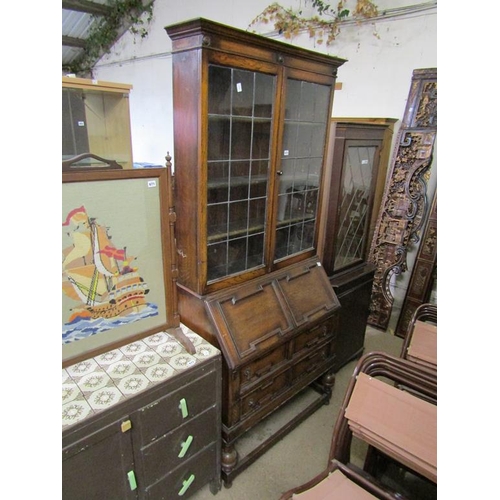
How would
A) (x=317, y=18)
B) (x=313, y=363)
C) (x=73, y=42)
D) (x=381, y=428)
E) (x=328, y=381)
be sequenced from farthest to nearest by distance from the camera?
(x=73, y=42)
(x=317, y=18)
(x=328, y=381)
(x=313, y=363)
(x=381, y=428)

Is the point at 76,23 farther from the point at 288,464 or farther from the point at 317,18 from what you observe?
the point at 288,464

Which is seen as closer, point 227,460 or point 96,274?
point 96,274

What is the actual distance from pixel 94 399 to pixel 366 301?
6.24ft

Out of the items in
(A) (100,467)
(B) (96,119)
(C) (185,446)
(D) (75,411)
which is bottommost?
(C) (185,446)

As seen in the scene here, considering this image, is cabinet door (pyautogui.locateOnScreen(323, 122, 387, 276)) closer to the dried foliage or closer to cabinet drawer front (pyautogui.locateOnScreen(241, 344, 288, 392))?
cabinet drawer front (pyautogui.locateOnScreen(241, 344, 288, 392))

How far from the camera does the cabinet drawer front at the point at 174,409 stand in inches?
48.0

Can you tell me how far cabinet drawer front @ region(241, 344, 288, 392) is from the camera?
158 cm

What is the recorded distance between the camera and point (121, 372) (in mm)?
1265

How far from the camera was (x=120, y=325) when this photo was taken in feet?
4.50

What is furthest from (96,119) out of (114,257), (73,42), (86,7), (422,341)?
(73,42)

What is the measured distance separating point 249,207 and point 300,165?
1.36ft

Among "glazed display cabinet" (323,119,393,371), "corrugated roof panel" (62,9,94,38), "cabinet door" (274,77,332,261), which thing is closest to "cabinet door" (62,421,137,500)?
"cabinet door" (274,77,332,261)

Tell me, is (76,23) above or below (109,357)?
above
